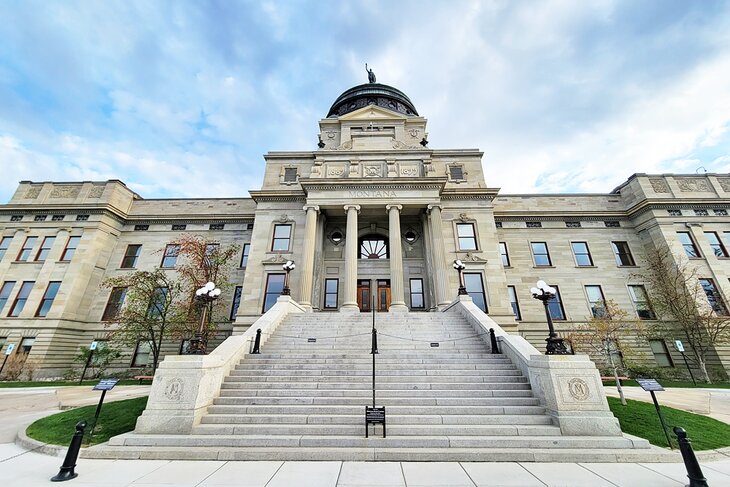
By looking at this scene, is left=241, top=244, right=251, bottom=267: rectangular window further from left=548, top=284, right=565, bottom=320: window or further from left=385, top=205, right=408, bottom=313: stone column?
left=548, top=284, right=565, bottom=320: window

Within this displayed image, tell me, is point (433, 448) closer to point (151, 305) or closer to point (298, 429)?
point (298, 429)

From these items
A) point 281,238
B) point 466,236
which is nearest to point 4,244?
point 281,238

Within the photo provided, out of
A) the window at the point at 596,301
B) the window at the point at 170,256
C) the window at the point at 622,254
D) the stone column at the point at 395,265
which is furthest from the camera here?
the window at the point at 170,256

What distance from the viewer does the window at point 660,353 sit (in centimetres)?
2083

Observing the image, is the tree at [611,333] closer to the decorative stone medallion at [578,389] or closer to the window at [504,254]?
the window at [504,254]

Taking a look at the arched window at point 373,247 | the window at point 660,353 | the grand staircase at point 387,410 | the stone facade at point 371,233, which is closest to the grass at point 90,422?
the grand staircase at point 387,410

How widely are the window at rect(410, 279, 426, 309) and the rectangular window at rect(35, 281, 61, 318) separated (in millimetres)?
26911

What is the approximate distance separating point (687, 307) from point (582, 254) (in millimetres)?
6922

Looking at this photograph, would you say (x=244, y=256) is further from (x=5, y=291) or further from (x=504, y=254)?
(x=504, y=254)

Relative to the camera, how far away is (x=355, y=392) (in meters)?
8.46

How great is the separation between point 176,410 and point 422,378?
6.61 meters

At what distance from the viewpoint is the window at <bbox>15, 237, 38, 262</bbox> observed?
954 inches

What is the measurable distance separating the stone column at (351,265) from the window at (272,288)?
17.1 ft

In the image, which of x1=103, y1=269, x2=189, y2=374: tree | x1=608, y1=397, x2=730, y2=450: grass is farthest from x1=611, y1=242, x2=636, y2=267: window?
x1=103, y1=269, x2=189, y2=374: tree
